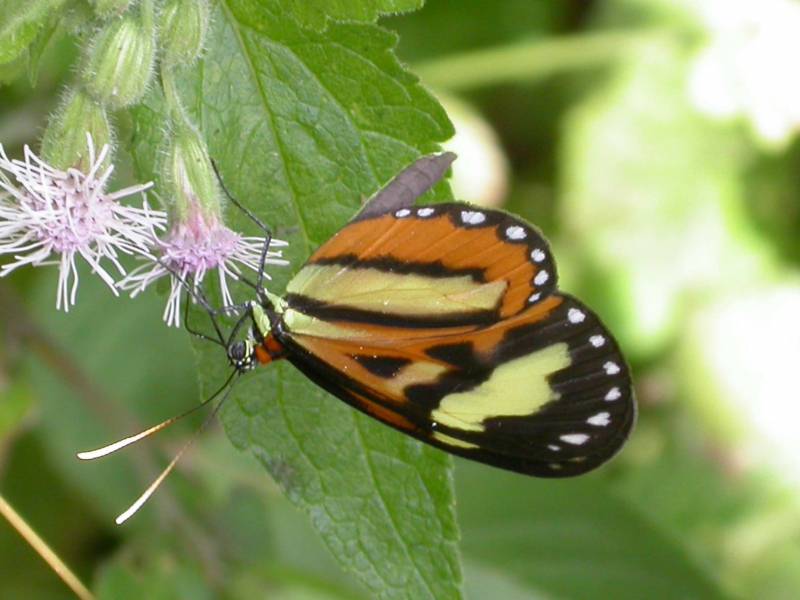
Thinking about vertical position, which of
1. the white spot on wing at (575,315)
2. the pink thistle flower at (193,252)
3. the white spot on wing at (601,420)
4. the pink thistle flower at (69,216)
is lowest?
Result: the pink thistle flower at (69,216)

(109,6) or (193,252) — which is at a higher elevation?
(109,6)

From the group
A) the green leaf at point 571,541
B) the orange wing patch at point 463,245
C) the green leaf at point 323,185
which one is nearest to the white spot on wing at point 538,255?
the orange wing patch at point 463,245

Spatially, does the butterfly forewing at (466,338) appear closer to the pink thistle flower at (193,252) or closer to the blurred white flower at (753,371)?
the pink thistle flower at (193,252)

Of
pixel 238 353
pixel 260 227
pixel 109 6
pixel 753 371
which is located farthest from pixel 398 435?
pixel 753 371

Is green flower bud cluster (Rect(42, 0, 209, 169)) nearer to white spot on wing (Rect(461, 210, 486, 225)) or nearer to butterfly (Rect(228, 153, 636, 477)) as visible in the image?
butterfly (Rect(228, 153, 636, 477))

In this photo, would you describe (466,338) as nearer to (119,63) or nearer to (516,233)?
(516,233)
